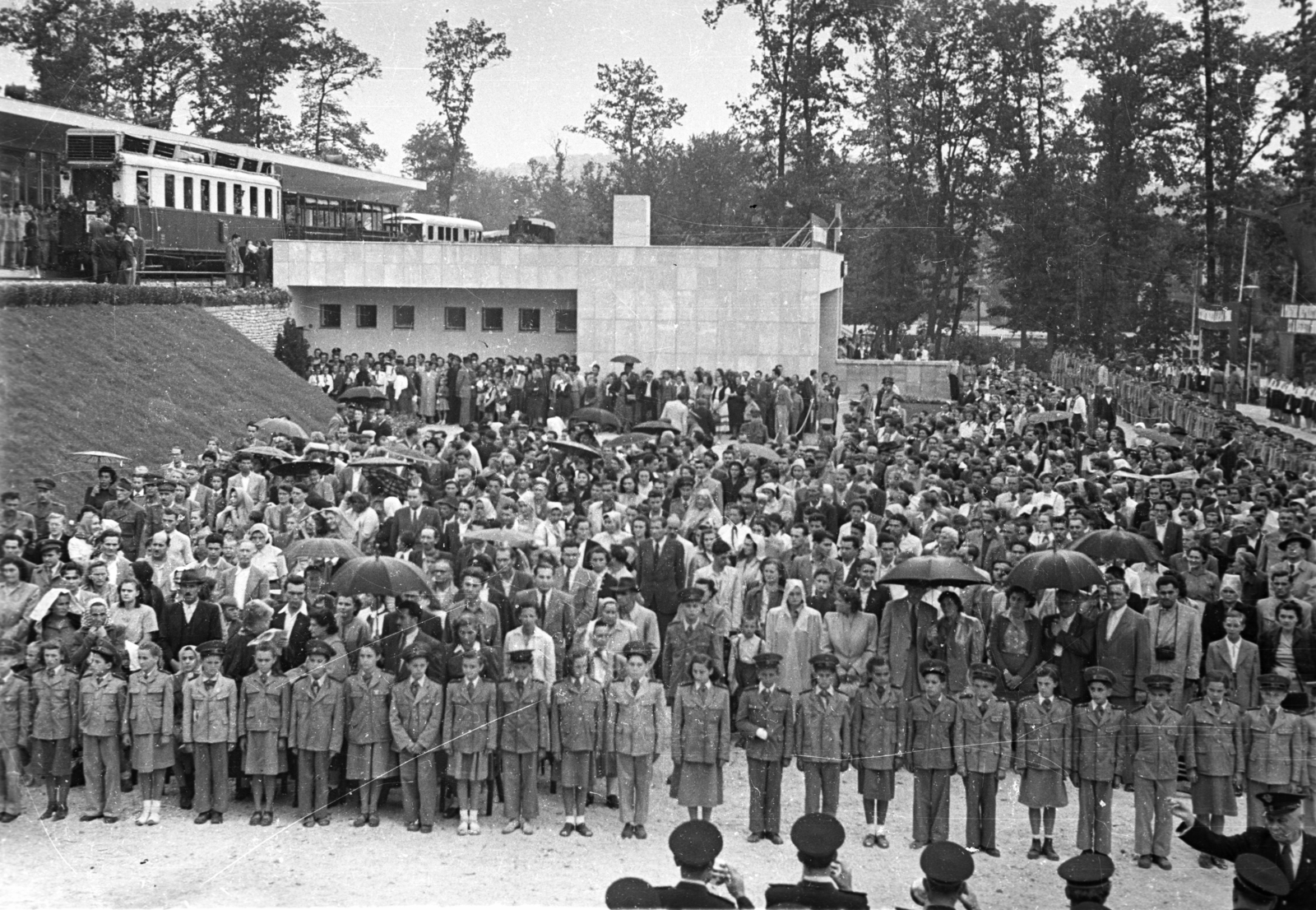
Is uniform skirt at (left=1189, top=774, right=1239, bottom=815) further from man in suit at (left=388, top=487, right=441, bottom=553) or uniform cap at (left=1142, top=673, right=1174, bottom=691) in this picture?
man in suit at (left=388, top=487, right=441, bottom=553)

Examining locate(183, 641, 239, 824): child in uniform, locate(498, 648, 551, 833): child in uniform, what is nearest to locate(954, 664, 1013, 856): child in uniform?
locate(498, 648, 551, 833): child in uniform

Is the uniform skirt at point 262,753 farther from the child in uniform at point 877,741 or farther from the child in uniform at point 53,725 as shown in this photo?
the child in uniform at point 877,741

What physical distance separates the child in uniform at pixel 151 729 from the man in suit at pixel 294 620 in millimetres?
865

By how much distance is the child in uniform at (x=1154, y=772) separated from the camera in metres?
9.04

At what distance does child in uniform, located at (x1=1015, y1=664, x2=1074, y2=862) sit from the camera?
360 inches

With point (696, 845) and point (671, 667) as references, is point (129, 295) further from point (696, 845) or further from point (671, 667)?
point (696, 845)

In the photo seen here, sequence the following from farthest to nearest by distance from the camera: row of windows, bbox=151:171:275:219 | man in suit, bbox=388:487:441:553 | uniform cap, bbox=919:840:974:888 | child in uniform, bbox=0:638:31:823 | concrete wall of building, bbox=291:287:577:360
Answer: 1. concrete wall of building, bbox=291:287:577:360
2. row of windows, bbox=151:171:275:219
3. man in suit, bbox=388:487:441:553
4. child in uniform, bbox=0:638:31:823
5. uniform cap, bbox=919:840:974:888

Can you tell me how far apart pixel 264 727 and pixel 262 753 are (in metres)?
0.18

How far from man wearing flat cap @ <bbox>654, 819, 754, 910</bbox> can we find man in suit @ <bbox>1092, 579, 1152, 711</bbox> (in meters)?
4.92

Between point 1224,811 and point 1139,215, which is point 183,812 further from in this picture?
point 1139,215

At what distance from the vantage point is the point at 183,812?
31.3ft

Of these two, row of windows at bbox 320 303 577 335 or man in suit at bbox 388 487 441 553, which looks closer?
man in suit at bbox 388 487 441 553

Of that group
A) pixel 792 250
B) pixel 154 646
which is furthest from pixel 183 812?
pixel 792 250

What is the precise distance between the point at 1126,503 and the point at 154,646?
378 inches
